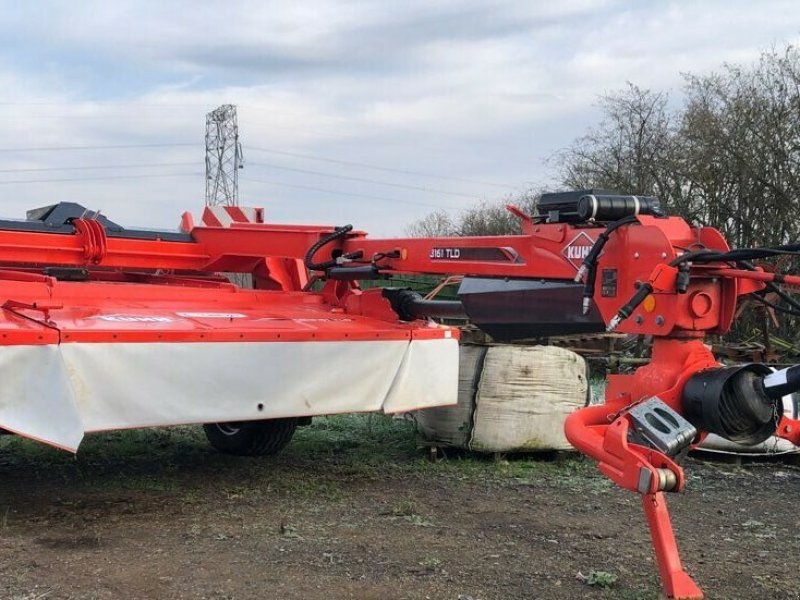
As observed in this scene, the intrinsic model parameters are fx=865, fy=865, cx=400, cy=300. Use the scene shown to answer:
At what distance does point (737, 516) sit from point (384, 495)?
1.96 meters

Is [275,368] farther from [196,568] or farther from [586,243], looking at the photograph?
[586,243]

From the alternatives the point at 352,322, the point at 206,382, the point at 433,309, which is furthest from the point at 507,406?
the point at 206,382

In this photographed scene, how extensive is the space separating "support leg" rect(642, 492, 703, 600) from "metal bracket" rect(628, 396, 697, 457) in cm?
19

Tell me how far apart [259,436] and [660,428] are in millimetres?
3584

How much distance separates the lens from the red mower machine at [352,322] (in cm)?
312

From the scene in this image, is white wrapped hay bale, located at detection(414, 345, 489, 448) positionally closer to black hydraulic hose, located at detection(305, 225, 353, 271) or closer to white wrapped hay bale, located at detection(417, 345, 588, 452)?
white wrapped hay bale, located at detection(417, 345, 588, 452)

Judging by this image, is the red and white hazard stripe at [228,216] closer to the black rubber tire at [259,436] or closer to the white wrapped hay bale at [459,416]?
the black rubber tire at [259,436]

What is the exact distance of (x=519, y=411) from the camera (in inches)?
234

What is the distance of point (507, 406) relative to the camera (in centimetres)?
594

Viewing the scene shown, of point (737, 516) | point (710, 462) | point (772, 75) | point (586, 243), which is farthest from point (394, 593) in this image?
point (772, 75)

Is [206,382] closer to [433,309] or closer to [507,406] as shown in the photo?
[433,309]

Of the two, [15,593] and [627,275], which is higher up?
[627,275]

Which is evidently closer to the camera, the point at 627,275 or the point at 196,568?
the point at 627,275

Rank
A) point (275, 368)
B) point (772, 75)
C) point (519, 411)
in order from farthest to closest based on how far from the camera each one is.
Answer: point (772, 75)
point (519, 411)
point (275, 368)
